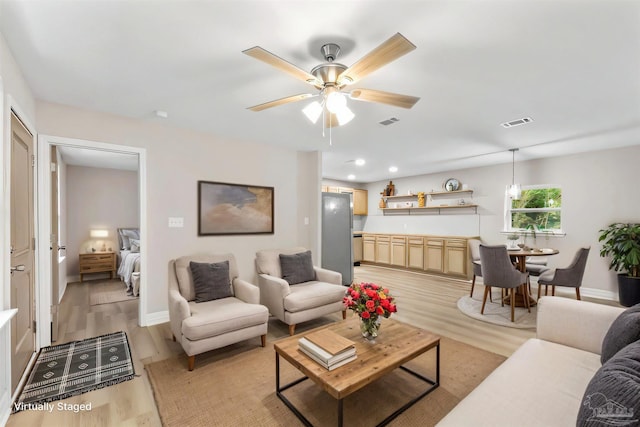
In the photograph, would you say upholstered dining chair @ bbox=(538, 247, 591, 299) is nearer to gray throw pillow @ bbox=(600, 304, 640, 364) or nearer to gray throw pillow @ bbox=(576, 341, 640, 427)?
gray throw pillow @ bbox=(600, 304, 640, 364)

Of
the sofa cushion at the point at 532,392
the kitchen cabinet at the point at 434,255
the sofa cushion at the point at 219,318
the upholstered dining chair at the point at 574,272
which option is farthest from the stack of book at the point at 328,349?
the kitchen cabinet at the point at 434,255

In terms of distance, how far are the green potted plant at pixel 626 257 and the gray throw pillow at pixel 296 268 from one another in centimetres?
433

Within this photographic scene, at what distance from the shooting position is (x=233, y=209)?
4094mm

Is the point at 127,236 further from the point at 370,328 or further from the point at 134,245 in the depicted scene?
the point at 370,328

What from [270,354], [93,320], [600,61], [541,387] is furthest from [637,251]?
[93,320]

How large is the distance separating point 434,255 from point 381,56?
551cm

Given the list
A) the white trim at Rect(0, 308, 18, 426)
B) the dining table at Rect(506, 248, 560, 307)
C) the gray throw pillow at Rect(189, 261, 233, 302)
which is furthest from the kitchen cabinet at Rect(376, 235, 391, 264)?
the white trim at Rect(0, 308, 18, 426)

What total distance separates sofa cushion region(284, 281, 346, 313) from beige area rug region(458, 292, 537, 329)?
1821mm

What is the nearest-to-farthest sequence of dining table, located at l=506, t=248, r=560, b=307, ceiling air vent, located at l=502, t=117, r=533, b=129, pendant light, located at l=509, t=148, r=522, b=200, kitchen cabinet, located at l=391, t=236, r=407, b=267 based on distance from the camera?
ceiling air vent, located at l=502, t=117, r=533, b=129, dining table, located at l=506, t=248, r=560, b=307, pendant light, located at l=509, t=148, r=522, b=200, kitchen cabinet, located at l=391, t=236, r=407, b=267

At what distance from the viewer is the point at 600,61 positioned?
6.81ft

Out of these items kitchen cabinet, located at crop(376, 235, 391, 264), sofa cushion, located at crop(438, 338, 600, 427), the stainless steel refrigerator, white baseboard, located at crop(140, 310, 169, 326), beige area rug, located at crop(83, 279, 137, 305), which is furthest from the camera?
kitchen cabinet, located at crop(376, 235, 391, 264)

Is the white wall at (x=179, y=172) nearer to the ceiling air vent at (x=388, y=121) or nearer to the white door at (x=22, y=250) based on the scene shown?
the white door at (x=22, y=250)

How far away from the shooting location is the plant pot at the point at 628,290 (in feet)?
12.9

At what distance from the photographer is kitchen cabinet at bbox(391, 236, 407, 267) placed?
22.7ft
